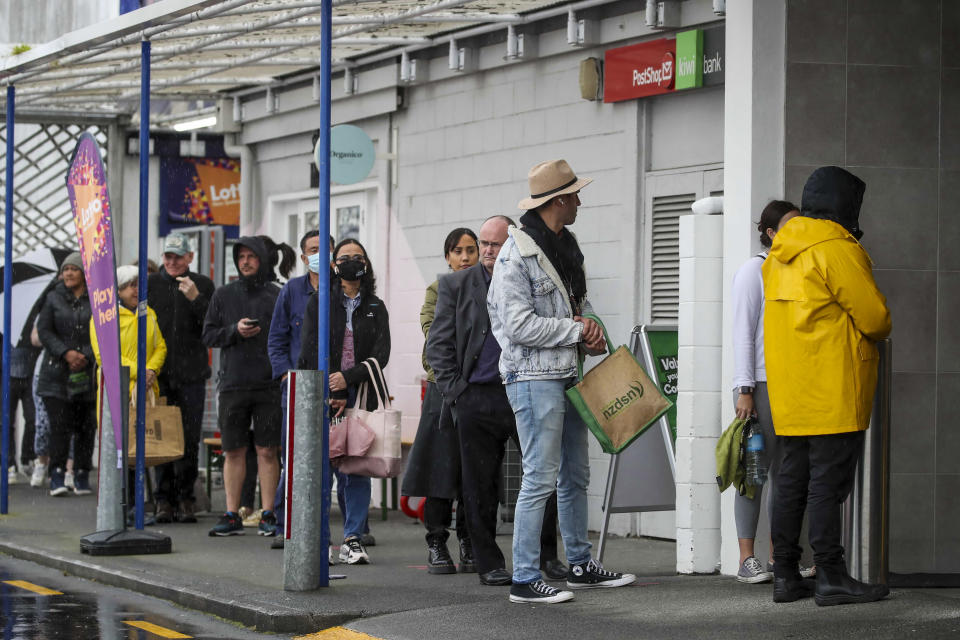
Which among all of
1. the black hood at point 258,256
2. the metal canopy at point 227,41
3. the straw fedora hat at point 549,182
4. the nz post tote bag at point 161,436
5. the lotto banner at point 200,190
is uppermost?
the metal canopy at point 227,41

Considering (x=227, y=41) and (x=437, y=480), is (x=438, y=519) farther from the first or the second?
(x=227, y=41)

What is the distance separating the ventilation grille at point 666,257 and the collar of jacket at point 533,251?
3157 mm

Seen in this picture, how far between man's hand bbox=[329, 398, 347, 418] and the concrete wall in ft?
9.18

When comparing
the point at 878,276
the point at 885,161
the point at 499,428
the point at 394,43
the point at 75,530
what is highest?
the point at 394,43

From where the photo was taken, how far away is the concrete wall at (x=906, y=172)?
26.5 feet

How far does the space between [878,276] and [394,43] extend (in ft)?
18.9

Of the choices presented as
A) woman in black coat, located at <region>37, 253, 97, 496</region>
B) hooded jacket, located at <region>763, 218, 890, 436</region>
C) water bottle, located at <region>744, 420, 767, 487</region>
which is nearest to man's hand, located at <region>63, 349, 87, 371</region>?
woman in black coat, located at <region>37, 253, 97, 496</region>

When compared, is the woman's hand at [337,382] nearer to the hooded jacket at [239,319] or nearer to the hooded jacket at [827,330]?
the hooded jacket at [239,319]

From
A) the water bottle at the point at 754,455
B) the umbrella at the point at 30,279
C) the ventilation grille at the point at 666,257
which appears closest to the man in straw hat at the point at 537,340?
the water bottle at the point at 754,455

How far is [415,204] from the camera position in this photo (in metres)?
13.2

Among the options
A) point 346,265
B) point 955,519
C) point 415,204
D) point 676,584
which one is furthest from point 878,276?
point 415,204

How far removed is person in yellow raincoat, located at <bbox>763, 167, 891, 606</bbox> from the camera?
681 cm

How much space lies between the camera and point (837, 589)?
694 centimetres

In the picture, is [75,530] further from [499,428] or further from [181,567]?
[499,428]
